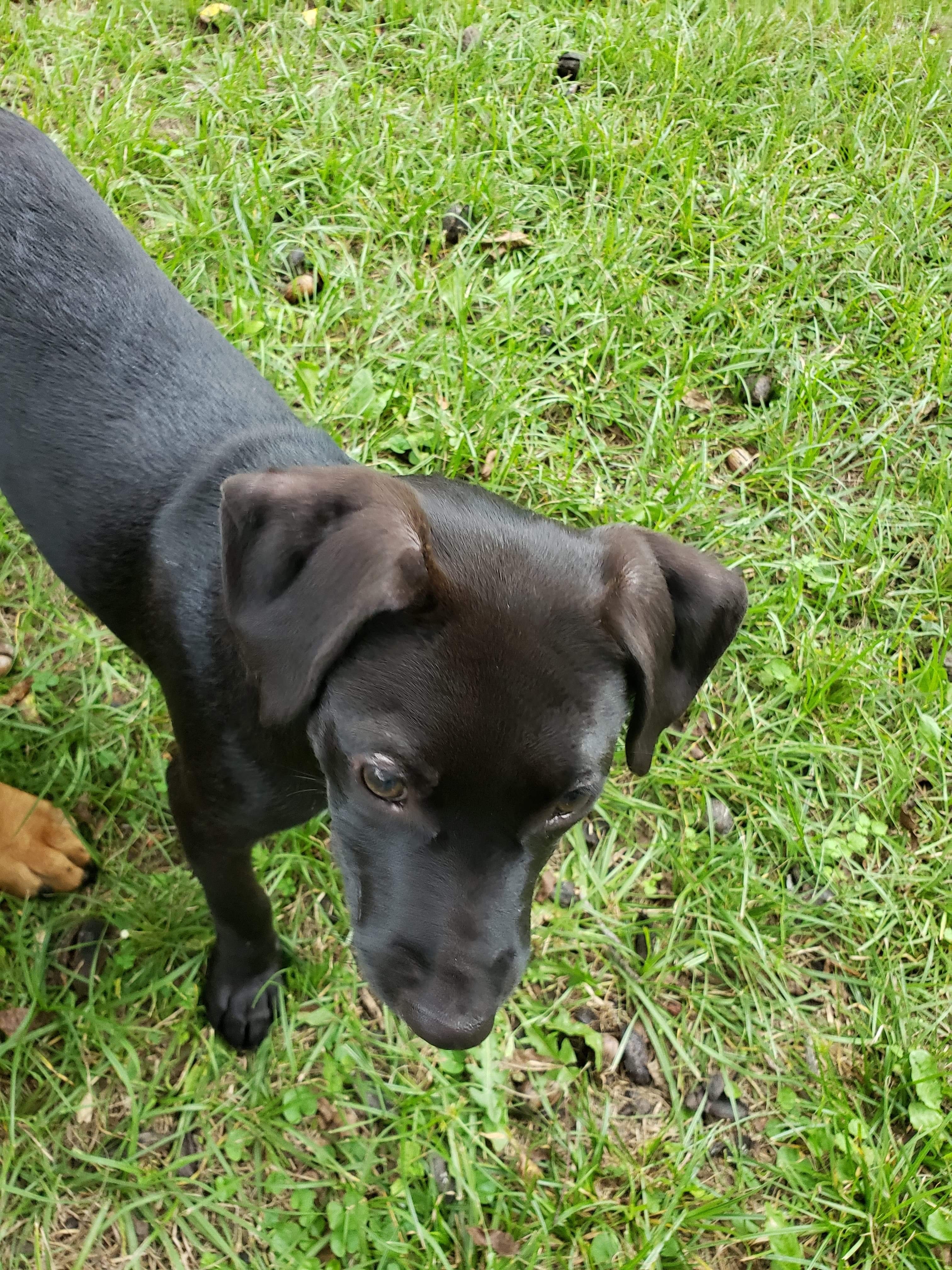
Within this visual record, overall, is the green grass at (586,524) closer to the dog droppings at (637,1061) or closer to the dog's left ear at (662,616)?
the dog droppings at (637,1061)

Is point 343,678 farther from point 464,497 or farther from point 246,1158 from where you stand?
point 246,1158

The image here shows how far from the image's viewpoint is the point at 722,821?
3793mm

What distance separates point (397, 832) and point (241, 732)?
2.02 ft

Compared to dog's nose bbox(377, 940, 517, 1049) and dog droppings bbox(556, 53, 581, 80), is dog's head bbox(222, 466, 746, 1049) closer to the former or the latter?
dog's nose bbox(377, 940, 517, 1049)

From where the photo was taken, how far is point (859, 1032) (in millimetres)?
3494

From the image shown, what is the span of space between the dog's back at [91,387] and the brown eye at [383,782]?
1166 millimetres

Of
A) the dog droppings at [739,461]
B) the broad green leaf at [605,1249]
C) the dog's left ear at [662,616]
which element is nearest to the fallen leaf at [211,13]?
the dog droppings at [739,461]

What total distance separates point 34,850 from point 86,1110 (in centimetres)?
83

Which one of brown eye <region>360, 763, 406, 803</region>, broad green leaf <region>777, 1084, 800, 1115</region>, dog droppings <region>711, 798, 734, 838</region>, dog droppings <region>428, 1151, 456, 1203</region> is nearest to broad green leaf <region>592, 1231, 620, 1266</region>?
dog droppings <region>428, 1151, 456, 1203</region>

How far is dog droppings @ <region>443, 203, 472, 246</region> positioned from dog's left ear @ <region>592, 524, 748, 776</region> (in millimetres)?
3014

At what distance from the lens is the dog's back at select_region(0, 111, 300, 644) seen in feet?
9.49

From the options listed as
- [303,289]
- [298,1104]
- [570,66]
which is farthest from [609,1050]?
[570,66]

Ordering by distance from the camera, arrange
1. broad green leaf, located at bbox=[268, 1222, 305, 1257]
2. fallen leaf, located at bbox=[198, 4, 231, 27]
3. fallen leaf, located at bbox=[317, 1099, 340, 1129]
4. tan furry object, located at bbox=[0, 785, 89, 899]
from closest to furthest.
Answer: broad green leaf, located at bbox=[268, 1222, 305, 1257] → fallen leaf, located at bbox=[317, 1099, 340, 1129] → tan furry object, located at bbox=[0, 785, 89, 899] → fallen leaf, located at bbox=[198, 4, 231, 27]

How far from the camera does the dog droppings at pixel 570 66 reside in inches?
220
